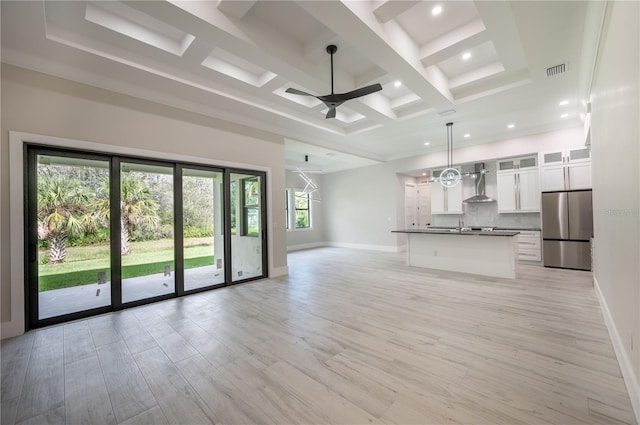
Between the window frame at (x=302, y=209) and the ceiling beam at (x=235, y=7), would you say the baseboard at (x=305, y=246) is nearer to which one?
the window frame at (x=302, y=209)

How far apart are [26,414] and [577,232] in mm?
8508

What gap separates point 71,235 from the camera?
3512 millimetres

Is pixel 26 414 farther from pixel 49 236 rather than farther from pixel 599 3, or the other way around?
pixel 599 3

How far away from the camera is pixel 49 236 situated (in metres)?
3.35


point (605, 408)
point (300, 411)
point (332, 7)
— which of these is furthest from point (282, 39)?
point (605, 408)

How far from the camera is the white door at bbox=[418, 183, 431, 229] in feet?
33.0

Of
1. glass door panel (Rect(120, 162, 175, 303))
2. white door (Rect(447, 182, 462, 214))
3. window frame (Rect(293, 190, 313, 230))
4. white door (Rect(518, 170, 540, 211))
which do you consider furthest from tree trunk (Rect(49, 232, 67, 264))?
white door (Rect(518, 170, 540, 211))

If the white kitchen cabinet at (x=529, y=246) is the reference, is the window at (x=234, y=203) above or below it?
above

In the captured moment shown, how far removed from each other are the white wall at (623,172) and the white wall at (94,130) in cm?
486

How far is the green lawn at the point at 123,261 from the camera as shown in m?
3.42

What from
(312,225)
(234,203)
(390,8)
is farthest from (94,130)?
(312,225)

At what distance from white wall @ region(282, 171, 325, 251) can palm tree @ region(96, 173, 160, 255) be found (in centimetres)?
603

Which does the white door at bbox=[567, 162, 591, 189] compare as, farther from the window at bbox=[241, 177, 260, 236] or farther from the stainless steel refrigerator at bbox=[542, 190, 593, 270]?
the window at bbox=[241, 177, 260, 236]

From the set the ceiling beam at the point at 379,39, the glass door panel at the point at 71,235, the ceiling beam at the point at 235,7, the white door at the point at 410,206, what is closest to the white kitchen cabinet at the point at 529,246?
the white door at the point at 410,206
